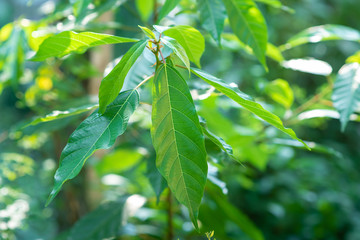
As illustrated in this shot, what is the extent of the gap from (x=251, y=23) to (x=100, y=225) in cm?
50

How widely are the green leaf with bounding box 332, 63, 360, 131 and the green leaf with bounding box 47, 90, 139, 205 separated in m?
0.38

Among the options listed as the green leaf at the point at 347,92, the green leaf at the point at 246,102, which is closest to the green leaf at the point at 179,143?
the green leaf at the point at 246,102

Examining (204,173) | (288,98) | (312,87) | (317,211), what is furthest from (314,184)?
(204,173)

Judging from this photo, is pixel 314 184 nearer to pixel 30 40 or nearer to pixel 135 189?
pixel 135 189

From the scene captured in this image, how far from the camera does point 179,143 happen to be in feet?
1.33

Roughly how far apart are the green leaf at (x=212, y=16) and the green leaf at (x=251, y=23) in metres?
0.02

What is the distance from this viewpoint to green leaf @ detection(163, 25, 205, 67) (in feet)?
1.57

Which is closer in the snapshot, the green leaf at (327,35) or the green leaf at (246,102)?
the green leaf at (246,102)

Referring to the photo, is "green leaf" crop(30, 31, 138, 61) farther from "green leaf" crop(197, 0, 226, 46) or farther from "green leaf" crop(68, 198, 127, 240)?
"green leaf" crop(68, 198, 127, 240)

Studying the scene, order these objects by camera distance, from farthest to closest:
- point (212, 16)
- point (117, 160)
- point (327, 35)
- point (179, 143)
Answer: point (117, 160)
point (327, 35)
point (212, 16)
point (179, 143)

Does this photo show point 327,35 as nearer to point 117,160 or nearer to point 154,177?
point 154,177

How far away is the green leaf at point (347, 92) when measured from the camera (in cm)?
63

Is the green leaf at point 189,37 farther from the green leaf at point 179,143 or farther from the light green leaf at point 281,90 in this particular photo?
the light green leaf at point 281,90

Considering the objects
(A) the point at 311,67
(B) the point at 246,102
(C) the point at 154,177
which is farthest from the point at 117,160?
(B) the point at 246,102
